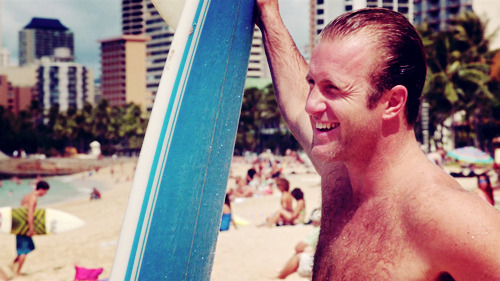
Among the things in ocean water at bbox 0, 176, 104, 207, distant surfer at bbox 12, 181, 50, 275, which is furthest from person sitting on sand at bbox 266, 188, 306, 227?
ocean water at bbox 0, 176, 104, 207

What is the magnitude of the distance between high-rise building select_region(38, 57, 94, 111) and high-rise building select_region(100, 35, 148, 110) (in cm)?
2199

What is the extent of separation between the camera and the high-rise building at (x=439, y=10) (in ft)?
208

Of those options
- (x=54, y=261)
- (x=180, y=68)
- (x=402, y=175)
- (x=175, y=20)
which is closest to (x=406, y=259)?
(x=402, y=175)

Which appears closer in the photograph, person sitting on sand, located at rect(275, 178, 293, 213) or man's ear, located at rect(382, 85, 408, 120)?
man's ear, located at rect(382, 85, 408, 120)

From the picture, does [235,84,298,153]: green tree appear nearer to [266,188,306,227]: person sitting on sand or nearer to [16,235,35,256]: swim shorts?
[266,188,306,227]: person sitting on sand

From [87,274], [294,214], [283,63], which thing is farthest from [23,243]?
[283,63]

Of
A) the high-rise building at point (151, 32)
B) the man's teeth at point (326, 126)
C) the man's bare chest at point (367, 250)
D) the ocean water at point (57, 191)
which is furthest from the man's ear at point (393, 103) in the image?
the high-rise building at point (151, 32)

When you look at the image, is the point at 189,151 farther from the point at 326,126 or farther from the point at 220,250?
the point at 220,250

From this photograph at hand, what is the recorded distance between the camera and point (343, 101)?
122 centimetres

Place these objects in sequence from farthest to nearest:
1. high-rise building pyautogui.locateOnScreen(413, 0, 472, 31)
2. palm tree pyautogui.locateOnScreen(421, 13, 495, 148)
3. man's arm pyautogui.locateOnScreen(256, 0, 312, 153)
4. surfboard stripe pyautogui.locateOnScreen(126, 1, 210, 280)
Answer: high-rise building pyautogui.locateOnScreen(413, 0, 472, 31)
palm tree pyautogui.locateOnScreen(421, 13, 495, 148)
man's arm pyautogui.locateOnScreen(256, 0, 312, 153)
surfboard stripe pyautogui.locateOnScreen(126, 1, 210, 280)

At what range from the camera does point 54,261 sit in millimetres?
10875

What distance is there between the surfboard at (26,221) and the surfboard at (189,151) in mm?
7570

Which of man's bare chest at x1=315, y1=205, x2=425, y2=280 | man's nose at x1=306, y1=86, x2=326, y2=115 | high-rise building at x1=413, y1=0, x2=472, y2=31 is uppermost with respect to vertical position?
high-rise building at x1=413, y1=0, x2=472, y2=31

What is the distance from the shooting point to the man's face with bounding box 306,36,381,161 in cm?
121
